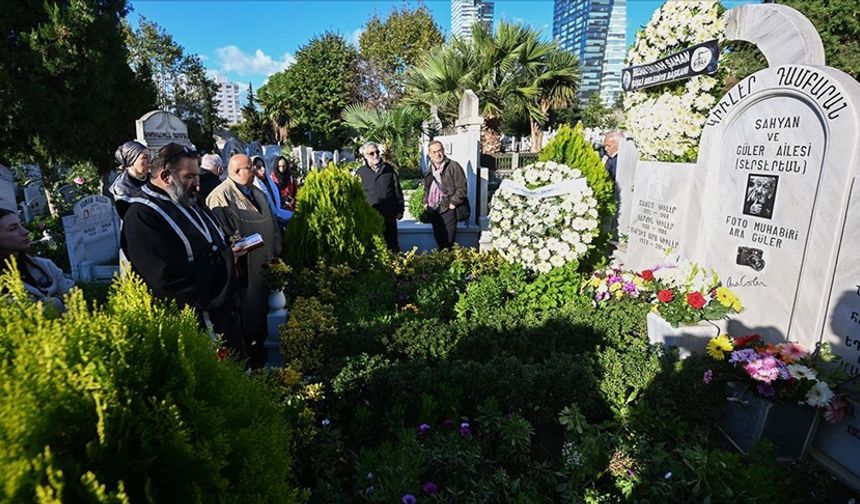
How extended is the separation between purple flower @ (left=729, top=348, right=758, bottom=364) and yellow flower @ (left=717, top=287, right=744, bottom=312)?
64 centimetres

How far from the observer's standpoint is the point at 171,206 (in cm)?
281

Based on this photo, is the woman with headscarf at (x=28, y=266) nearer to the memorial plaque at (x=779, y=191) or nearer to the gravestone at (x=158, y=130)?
the memorial plaque at (x=779, y=191)

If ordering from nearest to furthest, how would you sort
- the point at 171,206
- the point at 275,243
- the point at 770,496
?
the point at 770,496 < the point at 171,206 < the point at 275,243

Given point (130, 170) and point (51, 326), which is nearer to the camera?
point (51, 326)

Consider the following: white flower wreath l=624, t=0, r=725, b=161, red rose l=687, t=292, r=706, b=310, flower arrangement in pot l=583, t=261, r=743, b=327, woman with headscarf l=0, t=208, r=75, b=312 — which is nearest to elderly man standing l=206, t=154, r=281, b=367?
woman with headscarf l=0, t=208, r=75, b=312

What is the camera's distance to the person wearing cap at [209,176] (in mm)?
5547

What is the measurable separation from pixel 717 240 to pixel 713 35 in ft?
8.01

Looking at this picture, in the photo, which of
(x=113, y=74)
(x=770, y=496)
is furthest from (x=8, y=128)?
(x=770, y=496)

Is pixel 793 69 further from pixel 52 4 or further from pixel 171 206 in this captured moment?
pixel 52 4

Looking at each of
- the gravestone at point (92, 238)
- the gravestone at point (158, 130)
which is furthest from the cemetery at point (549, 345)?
the gravestone at point (158, 130)

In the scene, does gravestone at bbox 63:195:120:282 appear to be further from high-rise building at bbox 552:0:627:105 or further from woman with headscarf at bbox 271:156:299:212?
high-rise building at bbox 552:0:627:105

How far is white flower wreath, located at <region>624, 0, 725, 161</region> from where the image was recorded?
16.7ft

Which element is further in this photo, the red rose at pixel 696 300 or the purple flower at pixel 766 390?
the red rose at pixel 696 300

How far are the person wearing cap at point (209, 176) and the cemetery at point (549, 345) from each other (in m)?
1.65
